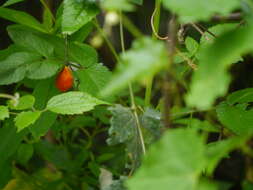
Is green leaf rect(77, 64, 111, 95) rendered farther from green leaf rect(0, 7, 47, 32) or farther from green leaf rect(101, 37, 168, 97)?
green leaf rect(101, 37, 168, 97)

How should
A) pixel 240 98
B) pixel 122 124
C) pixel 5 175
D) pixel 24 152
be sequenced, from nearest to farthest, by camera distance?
pixel 122 124, pixel 240 98, pixel 5 175, pixel 24 152

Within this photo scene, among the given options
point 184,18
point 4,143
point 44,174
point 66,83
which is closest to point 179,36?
point 66,83

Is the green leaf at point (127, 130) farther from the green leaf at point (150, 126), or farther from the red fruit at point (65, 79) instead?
the red fruit at point (65, 79)

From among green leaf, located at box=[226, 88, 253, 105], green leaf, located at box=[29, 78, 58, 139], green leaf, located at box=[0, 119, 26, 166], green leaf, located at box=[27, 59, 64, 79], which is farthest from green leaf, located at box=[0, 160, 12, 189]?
green leaf, located at box=[226, 88, 253, 105]

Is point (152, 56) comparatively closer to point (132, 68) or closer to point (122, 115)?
point (132, 68)

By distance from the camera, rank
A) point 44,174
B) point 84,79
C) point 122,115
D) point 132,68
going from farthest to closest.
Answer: point 44,174
point 84,79
point 122,115
point 132,68

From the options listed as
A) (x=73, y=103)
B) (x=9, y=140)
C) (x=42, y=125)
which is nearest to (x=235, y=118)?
(x=73, y=103)

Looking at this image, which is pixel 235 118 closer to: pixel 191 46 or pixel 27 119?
pixel 191 46
